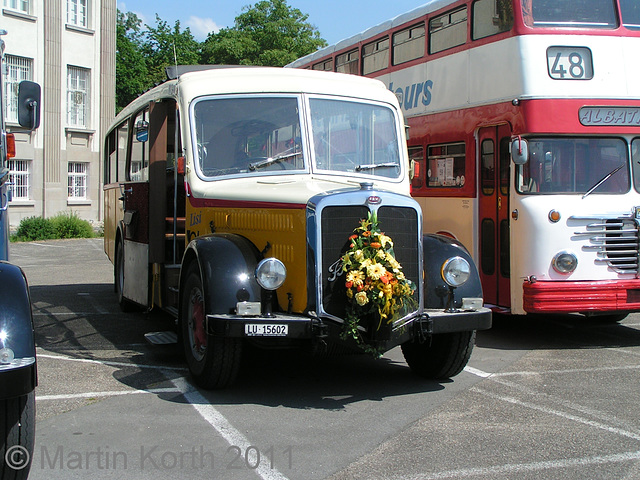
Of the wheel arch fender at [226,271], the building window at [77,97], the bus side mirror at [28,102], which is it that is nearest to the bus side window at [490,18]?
the wheel arch fender at [226,271]

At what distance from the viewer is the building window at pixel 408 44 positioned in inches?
432

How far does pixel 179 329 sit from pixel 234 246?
105cm

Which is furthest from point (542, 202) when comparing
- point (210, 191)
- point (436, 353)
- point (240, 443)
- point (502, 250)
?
point (240, 443)

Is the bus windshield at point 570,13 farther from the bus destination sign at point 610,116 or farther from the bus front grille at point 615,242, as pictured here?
the bus front grille at point 615,242

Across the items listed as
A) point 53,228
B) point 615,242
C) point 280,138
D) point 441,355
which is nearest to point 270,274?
point 280,138

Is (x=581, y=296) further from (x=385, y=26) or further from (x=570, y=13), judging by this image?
(x=385, y=26)

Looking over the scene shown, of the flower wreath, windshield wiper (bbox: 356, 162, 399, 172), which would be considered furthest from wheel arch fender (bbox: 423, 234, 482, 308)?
windshield wiper (bbox: 356, 162, 399, 172)

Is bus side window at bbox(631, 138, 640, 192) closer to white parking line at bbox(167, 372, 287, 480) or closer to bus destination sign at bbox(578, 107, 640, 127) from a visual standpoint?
bus destination sign at bbox(578, 107, 640, 127)

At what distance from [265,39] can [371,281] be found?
47868mm

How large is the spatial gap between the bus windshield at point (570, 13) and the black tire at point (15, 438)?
6.96 m

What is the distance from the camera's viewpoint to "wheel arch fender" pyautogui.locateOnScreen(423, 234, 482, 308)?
6.47m

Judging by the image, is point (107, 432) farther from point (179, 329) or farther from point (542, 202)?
point (542, 202)

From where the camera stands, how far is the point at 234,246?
6.30 metres

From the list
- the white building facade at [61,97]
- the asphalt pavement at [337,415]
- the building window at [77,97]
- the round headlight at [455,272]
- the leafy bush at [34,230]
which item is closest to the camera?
the asphalt pavement at [337,415]
